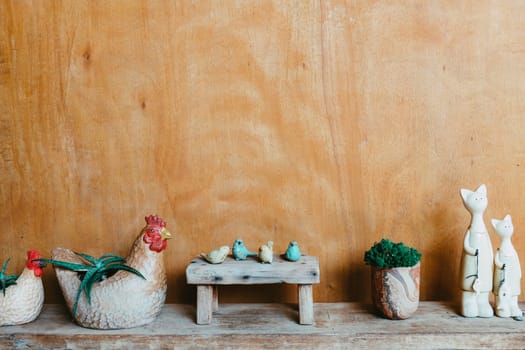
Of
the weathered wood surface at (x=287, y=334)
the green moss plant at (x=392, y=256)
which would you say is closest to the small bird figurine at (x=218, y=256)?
the weathered wood surface at (x=287, y=334)

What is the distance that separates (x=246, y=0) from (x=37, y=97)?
54cm

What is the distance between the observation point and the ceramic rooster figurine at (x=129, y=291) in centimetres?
112

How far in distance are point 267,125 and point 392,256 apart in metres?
0.40

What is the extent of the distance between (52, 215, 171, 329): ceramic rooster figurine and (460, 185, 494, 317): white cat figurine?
0.63m

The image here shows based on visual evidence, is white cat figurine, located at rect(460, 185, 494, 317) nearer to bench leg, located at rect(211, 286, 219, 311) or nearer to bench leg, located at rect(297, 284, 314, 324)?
bench leg, located at rect(297, 284, 314, 324)

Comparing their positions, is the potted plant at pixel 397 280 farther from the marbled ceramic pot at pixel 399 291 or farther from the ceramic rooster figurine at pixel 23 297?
the ceramic rooster figurine at pixel 23 297

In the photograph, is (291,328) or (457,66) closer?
(291,328)

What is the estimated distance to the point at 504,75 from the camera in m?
1.26

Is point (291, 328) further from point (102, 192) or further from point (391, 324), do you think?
point (102, 192)

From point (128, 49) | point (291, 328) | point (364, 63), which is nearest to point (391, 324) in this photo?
point (291, 328)

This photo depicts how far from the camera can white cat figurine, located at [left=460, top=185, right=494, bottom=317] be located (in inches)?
45.6

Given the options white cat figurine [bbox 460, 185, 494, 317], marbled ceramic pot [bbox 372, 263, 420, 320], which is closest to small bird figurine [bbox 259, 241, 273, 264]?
marbled ceramic pot [bbox 372, 263, 420, 320]

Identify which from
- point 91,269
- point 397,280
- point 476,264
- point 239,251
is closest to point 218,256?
point 239,251

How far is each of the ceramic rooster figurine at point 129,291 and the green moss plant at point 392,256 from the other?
43 centimetres
